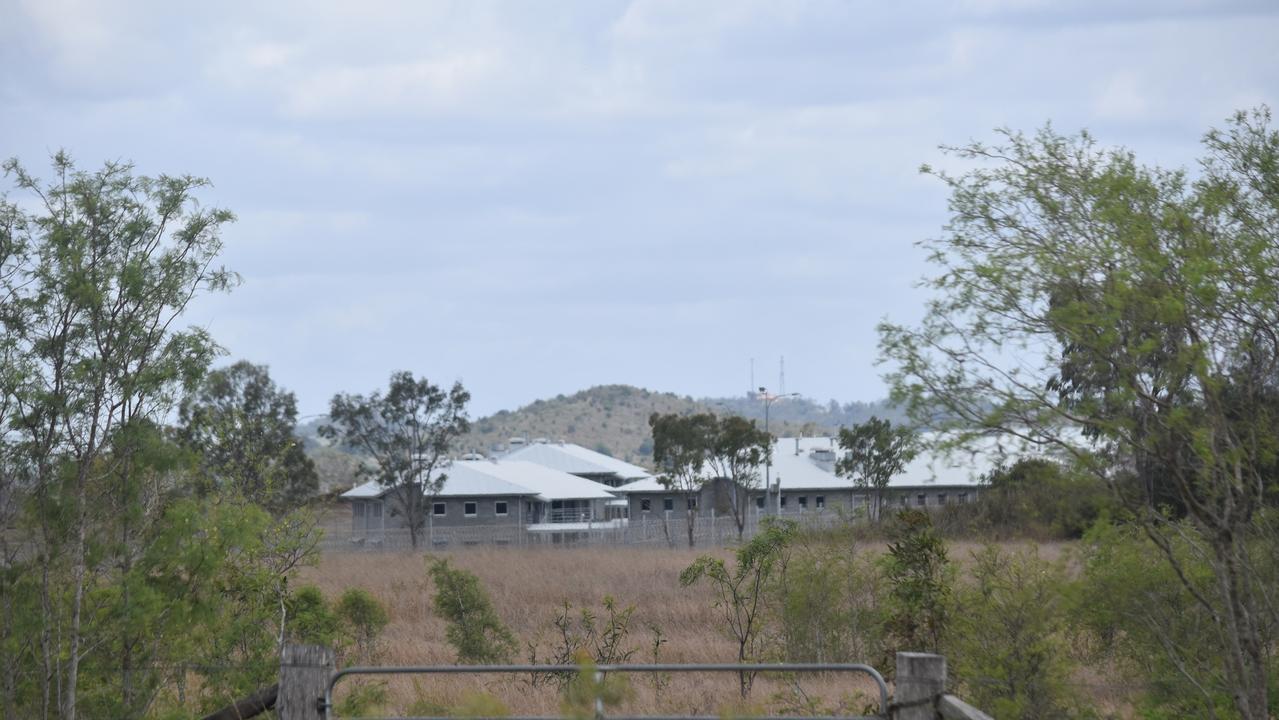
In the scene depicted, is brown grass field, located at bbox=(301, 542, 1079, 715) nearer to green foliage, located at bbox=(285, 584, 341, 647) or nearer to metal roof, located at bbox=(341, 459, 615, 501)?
green foliage, located at bbox=(285, 584, 341, 647)

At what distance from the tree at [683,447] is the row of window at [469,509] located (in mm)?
8959

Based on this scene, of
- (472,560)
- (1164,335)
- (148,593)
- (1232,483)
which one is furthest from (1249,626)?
(472,560)

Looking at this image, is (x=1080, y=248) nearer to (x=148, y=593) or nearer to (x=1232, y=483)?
(x=1232, y=483)

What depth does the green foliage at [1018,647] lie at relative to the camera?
34.0 ft

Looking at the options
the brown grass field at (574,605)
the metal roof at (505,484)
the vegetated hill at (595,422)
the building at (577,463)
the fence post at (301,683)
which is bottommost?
the brown grass field at (574,605)

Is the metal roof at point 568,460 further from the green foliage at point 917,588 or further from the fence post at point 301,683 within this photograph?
the fence post at point 301,683

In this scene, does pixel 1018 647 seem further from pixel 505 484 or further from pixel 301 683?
pixel 505 484

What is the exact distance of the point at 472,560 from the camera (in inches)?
1312

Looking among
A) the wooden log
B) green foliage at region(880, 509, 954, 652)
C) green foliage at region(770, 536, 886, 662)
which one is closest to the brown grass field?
green foliage at region(770, 536, 886, 662)

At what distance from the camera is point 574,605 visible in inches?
949

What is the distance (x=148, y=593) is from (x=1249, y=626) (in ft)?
27.1

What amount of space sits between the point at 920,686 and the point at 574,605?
736 inches

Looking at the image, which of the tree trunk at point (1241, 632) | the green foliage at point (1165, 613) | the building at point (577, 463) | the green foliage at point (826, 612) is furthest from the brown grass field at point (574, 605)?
the building at point (577, 463)

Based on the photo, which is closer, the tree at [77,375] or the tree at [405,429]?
the tree at [77,375]
